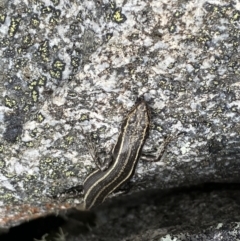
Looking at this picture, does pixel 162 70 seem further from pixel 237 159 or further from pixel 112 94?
pixel 237 159

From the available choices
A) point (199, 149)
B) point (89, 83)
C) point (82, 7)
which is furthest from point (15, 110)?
Answer: point (199, 149)

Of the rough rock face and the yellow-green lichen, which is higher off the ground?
the yellow-green lichen

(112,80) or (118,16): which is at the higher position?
(118,16)

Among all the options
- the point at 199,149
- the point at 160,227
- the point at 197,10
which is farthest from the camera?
the point at 160,227

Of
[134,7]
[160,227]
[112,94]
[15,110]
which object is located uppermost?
[134,7]

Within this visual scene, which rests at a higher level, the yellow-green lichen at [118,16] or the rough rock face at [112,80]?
the yellow-green lichen at [118,16]

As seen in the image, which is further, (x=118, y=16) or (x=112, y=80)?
(x=112, y=80)

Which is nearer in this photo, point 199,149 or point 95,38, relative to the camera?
point 95,38

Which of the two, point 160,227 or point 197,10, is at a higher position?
point 197,10
